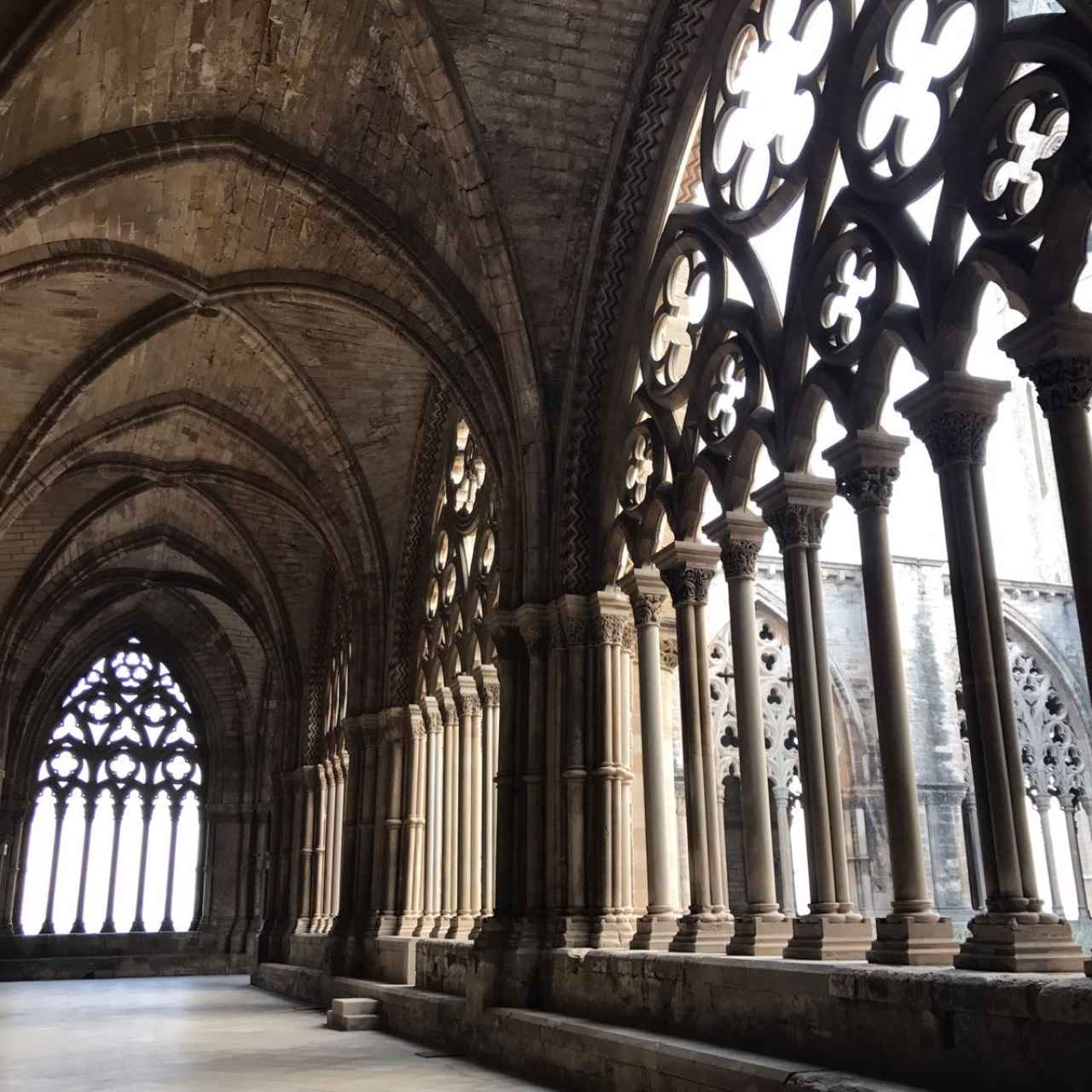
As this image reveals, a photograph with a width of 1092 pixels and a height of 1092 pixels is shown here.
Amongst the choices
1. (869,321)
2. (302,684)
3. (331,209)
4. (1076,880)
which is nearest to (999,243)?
(869,321)

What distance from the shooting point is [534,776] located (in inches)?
337

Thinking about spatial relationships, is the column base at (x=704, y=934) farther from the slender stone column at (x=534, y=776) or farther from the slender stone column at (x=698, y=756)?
the slender stone column at (x=534, y=776)

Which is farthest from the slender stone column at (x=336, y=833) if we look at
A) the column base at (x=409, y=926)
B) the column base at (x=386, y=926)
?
the column base at (x=409, y=926)

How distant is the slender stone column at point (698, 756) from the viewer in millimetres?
6738

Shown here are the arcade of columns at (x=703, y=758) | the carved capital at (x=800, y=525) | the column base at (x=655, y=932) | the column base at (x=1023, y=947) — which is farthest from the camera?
the column base at (x=655, y=932)

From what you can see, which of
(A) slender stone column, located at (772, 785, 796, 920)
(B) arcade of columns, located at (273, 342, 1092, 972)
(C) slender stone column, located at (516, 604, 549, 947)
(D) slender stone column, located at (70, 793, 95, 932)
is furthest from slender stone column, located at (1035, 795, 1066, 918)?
(D) slender stone column, located at (70, 793, 95, 932)

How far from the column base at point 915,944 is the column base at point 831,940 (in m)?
0.47

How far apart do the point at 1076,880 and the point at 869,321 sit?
8.93 metres

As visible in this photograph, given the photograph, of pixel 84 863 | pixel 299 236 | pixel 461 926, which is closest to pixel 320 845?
pixel 461 926

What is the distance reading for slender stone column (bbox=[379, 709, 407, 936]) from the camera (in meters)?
12.6

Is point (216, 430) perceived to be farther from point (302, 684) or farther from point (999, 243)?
point (999, 243)

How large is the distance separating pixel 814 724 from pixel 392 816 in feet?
26.1

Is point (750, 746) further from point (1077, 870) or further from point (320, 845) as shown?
point (320, 845)

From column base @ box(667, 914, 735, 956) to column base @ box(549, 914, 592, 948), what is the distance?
122cm
